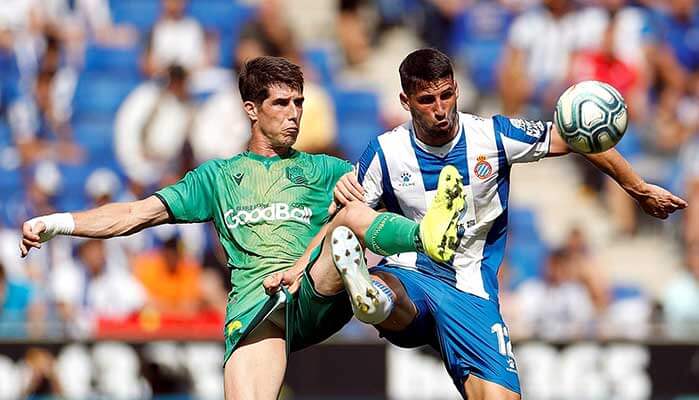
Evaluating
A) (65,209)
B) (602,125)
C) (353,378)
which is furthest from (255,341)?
(65,209)

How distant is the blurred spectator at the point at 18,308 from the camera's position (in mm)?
12516

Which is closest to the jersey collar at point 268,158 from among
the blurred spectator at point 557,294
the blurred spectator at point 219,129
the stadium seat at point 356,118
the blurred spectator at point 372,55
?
the blurred spectator at point 557,294

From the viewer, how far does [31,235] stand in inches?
313

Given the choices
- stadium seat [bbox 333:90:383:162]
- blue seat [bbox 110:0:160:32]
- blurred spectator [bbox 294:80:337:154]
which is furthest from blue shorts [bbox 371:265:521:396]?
blue seat [bbox 110:0:160:32]

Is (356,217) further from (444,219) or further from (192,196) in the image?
(192,196)

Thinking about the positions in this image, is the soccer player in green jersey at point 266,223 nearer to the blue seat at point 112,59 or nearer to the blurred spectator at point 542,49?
the blurred spectator at point 542,49

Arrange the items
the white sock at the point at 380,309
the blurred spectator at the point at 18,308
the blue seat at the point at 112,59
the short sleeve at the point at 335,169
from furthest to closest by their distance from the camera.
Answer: the blue seat at the point at 112,59
the blurred spectator at the point at 18,308
the short sleeve at the point at 335,169
the white sock at the point at 380,309

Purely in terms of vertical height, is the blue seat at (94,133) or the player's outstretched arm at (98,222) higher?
the blue seat at (94,133)

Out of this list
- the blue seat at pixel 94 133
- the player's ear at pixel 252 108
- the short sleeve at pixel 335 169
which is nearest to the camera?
the player's ear at pixel 252 108

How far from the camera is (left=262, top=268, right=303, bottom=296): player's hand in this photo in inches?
322

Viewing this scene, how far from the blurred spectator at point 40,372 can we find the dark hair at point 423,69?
5.54 metres

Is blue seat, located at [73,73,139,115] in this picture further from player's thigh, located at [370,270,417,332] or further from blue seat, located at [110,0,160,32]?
player's thigh, located at [370,270,417,332]

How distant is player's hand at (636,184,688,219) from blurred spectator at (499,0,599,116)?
794 cm

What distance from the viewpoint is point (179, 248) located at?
13.5 meters
